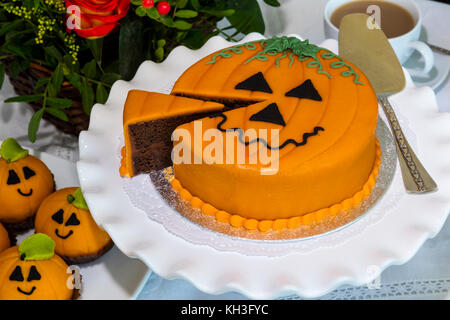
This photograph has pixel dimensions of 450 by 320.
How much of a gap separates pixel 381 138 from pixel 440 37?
0.71 meters

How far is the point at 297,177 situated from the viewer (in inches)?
49.4

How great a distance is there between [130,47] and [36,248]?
689 millimetres

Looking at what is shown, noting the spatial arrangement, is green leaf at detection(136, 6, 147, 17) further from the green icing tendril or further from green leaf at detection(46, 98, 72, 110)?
green leaf at detection(46, 98, 72, 110)

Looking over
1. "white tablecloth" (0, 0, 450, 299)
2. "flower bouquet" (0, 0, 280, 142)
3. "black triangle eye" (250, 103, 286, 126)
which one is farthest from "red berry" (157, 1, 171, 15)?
"white tablecloth" (0, 0, 450, 299)

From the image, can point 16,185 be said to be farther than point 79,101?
No

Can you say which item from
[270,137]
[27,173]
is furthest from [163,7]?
[27,173]

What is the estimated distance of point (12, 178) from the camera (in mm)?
1521

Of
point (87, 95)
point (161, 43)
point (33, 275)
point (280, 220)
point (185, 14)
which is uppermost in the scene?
point (185, 14)

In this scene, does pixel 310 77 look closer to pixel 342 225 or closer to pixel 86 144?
pixel 342 225

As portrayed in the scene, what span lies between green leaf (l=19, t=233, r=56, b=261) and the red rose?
22.7 inches

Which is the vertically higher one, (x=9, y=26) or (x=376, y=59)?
(x=9, y=26)

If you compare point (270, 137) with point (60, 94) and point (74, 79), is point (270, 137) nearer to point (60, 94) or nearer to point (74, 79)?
point (74, 79)

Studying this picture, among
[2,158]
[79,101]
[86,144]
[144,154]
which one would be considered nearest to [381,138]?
[144,154]
